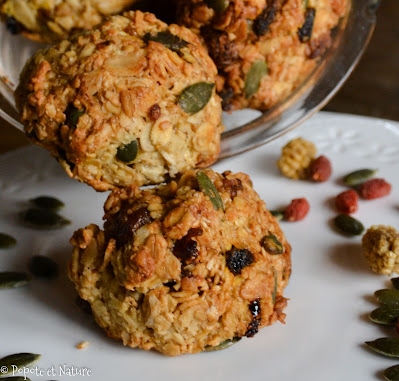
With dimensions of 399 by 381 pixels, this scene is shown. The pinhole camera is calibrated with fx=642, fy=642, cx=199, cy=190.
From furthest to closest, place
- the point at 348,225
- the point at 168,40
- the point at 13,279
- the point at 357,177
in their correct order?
the point at 357,177 < the point at 348,225 < the point at 13,279 < the point at 168,40

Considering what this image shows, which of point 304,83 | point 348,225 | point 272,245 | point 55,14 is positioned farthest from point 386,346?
point 55,14

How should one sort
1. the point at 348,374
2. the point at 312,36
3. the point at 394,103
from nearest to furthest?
1. the point at 348,374
2. the point at 312,36
3. the point at 394,103

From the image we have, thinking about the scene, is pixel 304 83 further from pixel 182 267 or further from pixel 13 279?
pixel 13 279

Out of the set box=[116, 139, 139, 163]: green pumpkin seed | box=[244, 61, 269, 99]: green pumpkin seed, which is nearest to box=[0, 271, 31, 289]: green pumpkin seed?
box=[116, 139, 139, 163]: green pumpkin seed

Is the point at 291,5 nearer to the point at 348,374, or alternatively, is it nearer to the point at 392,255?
the point at 392,255

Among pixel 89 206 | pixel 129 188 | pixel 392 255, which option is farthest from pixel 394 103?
pixel 129 188

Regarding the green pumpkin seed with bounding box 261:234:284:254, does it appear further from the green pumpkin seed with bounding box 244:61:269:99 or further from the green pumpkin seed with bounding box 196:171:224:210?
the green pumpkin seed with bounding box 244:61:269:99

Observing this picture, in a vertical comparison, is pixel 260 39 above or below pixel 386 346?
above
